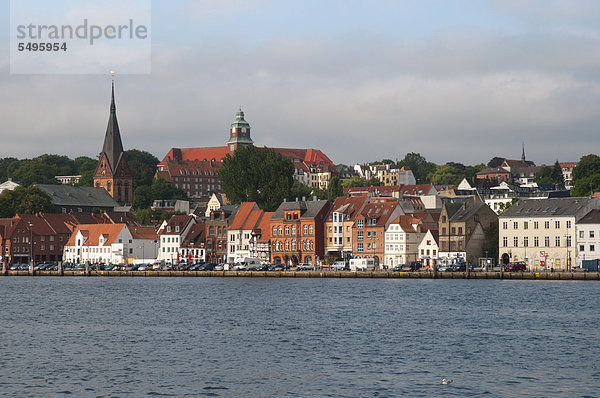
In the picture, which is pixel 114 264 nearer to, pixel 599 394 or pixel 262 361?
pixel 262 361

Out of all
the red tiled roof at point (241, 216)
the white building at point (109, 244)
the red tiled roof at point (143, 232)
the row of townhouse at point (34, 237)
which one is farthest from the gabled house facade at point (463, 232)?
the row of townhouse at point (34, 237)

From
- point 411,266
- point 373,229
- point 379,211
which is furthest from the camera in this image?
point 379,211

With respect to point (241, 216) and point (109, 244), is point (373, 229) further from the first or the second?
point (109, 244)

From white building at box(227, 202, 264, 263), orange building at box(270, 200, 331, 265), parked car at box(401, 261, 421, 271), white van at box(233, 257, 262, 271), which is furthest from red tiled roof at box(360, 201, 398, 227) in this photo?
white building at box(227, 202, 264, 263)

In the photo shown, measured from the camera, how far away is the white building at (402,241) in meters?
124

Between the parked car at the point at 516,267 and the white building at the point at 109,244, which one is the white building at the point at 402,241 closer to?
the parked car at the point at 516,267

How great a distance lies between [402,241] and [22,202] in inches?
3195

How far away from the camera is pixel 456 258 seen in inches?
4670

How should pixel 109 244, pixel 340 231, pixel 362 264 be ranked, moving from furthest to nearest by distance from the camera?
pixel 109 244 < pixel 340 231 < pixel 362 264

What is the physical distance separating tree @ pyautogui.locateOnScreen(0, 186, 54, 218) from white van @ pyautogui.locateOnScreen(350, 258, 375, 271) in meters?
78.1

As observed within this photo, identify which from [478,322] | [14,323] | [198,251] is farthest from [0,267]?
[478,322]

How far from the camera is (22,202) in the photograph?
175 meters

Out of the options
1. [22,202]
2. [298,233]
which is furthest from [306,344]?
[22,202]

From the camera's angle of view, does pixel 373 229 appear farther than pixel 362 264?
Yes
